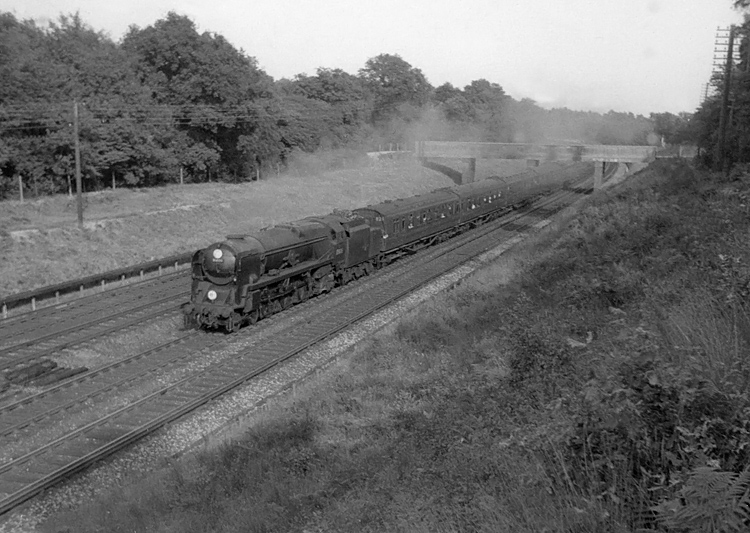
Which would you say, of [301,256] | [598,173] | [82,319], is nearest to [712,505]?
[301,256]

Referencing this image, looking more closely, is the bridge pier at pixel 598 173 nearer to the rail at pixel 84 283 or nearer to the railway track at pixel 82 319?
the rail at pixel 84 283

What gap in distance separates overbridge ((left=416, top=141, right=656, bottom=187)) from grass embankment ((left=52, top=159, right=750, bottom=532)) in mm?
40211

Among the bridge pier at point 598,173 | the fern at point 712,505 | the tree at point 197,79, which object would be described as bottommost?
the fern at point 712,505

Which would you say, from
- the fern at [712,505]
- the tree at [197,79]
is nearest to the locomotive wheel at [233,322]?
the fern at [712,505]

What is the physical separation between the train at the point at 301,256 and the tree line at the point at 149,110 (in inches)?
717

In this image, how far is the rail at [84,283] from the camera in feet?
70.8

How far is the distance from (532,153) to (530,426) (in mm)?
58312

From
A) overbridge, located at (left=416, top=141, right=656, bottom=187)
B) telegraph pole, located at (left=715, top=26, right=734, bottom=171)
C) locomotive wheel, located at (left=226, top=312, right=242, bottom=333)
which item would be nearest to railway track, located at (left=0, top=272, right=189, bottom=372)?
locomotive wheel, located at (left=226, top=312, right=242, bottom=333)

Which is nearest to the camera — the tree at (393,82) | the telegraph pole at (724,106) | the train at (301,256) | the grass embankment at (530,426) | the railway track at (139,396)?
the grass embankment at (530,426)

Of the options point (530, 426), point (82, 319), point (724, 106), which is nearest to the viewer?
point (530, 426)

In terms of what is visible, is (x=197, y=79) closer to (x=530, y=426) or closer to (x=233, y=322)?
(x=233, y=322)

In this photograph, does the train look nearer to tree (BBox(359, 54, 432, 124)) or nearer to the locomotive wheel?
the locomotive wheel

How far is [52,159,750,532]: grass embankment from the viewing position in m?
5.58

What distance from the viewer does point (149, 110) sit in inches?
1715
